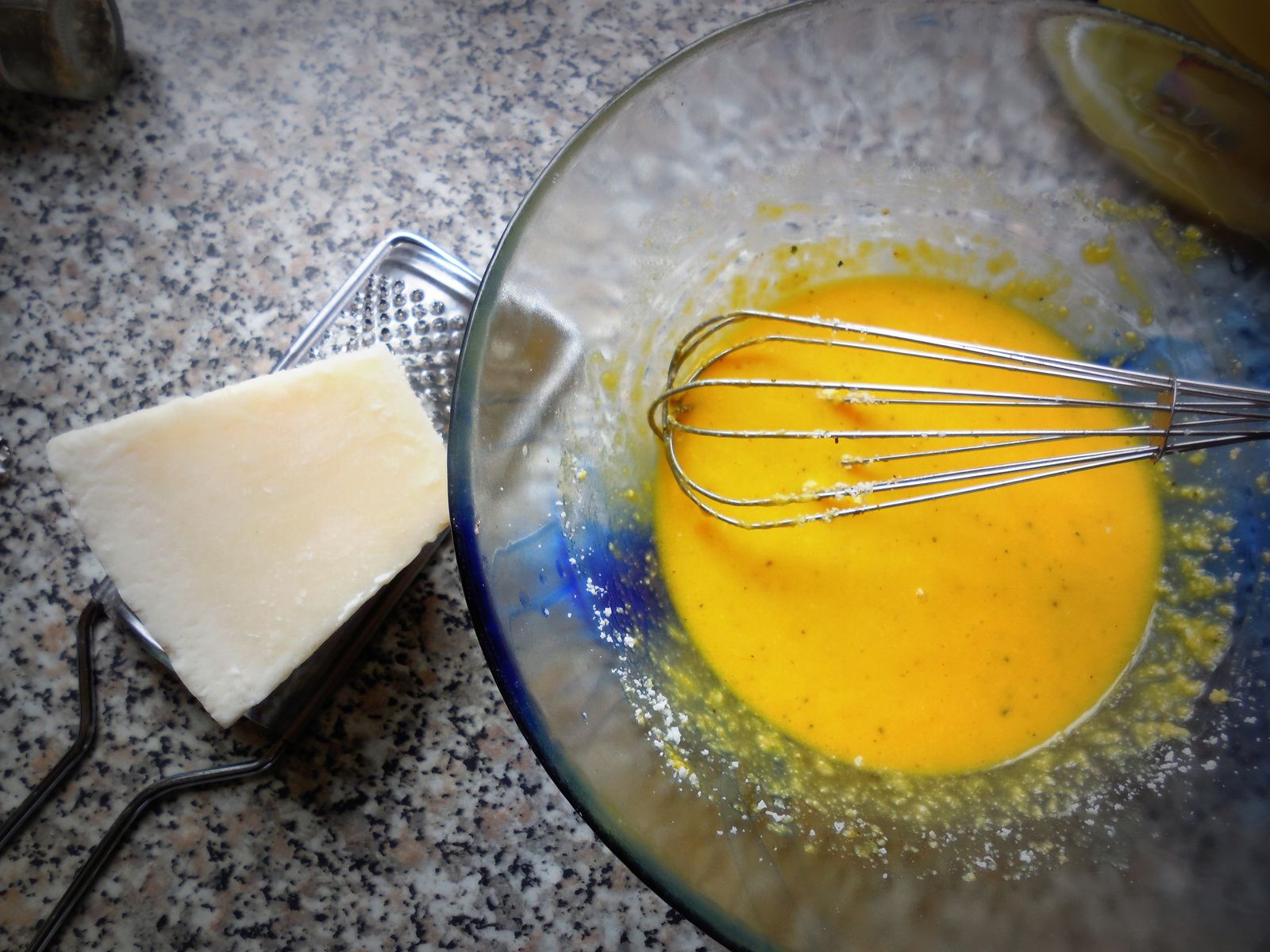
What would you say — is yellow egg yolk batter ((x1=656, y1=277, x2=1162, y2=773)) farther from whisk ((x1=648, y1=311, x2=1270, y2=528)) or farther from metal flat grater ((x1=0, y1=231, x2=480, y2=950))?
metal flat grater ((x1=0, y1=231, x2=480, y2=950))

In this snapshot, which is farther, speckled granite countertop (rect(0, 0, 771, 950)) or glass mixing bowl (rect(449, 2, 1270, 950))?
speckled granite countertop (rect(0, 0, 771, 950))

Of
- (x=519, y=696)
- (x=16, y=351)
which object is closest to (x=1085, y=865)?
(x=519, y=696)

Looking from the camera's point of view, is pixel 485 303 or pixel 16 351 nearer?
Result: pixel 485 303

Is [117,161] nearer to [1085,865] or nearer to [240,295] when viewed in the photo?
[240,295]

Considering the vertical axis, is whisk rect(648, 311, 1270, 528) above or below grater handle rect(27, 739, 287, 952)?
above

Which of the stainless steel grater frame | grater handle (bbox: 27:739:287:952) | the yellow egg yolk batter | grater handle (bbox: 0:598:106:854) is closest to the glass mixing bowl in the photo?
the yellow egg yolk batter
